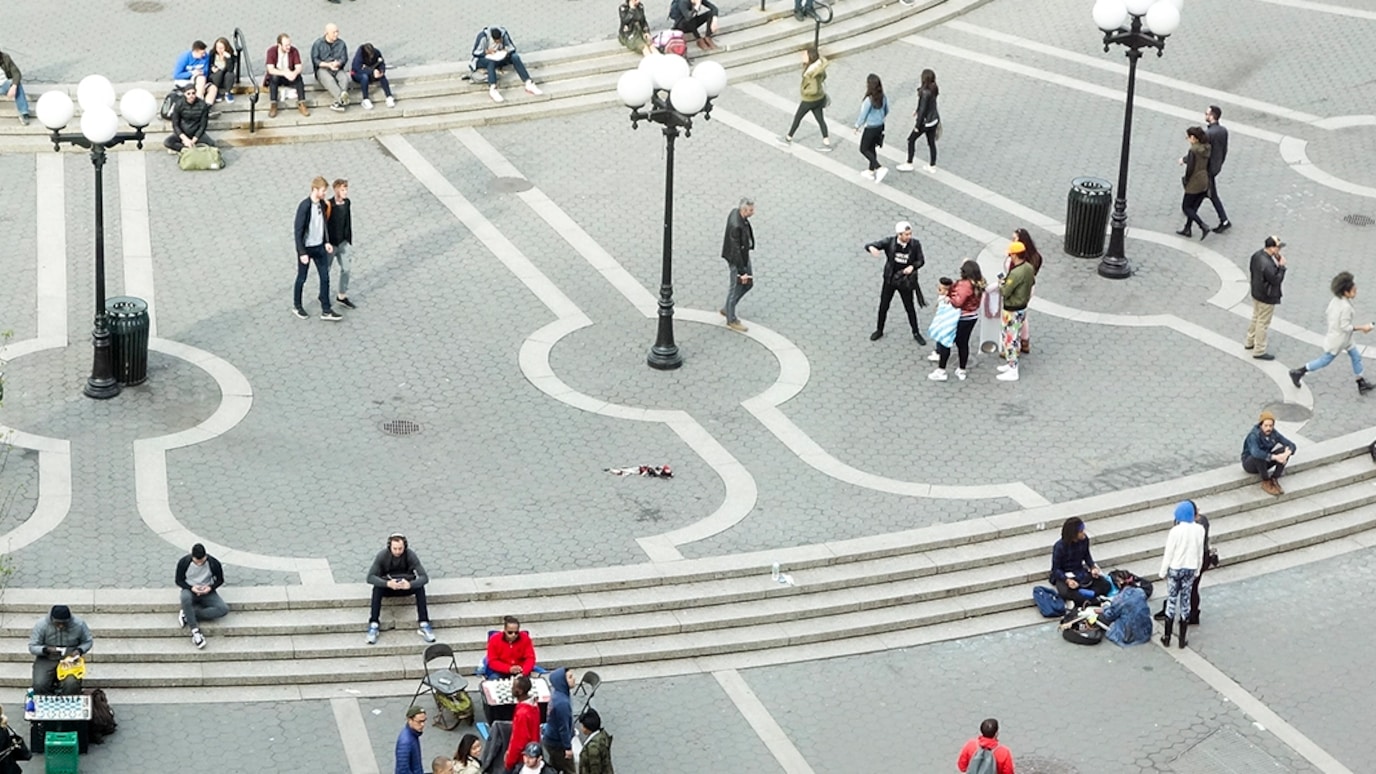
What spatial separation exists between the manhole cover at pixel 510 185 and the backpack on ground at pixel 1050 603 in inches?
450

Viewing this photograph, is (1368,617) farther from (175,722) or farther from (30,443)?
(30,443)

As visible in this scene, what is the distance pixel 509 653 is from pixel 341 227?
27.8ft

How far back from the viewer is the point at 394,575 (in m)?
21.4

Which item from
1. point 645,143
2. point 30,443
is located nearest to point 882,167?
point 645,143

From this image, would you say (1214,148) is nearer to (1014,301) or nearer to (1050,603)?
(1014,301)

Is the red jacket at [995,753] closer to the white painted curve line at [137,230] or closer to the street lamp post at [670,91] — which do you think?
the street lamp post at [670,91]

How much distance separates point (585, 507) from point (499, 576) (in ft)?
5.24

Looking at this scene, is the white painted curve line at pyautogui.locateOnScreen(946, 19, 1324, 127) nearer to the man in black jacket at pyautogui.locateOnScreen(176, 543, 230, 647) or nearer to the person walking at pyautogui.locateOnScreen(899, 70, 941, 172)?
the person walking at pyautogui.locateOnScreen(899, 70, 941, 172)

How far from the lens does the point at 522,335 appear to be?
89.5 ft

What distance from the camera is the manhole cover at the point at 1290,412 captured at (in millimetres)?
25750

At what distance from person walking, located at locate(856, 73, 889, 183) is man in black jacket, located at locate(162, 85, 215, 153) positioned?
29.7ft

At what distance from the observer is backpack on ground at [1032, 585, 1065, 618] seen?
73.9 ft

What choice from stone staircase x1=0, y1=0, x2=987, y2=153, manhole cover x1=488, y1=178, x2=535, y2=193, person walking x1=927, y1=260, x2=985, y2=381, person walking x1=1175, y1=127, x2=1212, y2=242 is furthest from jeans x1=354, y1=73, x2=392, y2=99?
person walking x1=1175, y1=127, x2=1212, y2=242

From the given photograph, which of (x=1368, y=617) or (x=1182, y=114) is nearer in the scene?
(x=1368, y=617)
